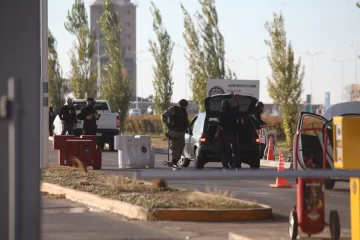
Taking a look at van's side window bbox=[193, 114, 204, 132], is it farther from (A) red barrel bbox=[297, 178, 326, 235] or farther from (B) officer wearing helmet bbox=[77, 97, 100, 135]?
(A) red barrel bbox=[297, 178, 326, 235]

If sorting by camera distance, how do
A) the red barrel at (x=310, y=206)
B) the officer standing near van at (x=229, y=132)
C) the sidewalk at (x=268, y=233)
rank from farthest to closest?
the officer standing near van at (x=229, y=132) → the sidewalk at (x=268, y=233) → the red barrel at (x=310, y=206)

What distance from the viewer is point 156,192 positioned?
16.7 m

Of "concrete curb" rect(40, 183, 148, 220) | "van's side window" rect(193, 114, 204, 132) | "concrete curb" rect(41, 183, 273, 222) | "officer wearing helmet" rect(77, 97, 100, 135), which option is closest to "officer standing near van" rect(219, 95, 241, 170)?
"van's side window" rect(193, 114, 204, 132)

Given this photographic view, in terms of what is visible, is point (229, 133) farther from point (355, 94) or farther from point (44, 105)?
point (355, 94)

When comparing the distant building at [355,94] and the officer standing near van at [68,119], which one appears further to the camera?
the distant building at [355,94]

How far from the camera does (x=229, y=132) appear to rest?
22.7m

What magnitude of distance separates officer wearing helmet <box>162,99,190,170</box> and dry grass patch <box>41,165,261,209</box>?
3.15 metres

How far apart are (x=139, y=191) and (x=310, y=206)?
5.89 m

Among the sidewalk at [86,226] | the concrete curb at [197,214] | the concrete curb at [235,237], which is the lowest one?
the sidewalk at [86,226]

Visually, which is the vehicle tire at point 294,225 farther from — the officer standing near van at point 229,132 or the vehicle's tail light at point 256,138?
the vehicle's tail light at point 256,138

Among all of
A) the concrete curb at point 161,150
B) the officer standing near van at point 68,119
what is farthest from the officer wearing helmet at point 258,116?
the concrete curb at point 161,150

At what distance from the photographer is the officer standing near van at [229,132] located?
73.2 feet
